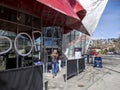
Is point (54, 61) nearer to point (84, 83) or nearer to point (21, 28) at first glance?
point (84, 83)

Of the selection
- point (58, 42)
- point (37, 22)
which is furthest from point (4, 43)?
point (58, 42)

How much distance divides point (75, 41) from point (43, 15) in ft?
50.0

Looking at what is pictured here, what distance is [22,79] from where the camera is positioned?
6.99 m

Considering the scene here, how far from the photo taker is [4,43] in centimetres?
1230

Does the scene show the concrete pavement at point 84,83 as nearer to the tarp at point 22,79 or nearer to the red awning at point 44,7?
the red awning at point 44,7

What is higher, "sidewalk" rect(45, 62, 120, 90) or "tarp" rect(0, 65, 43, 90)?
"tarp" rect(0, 65, 43, 90)

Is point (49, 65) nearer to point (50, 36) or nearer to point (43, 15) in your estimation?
point (50, 36)

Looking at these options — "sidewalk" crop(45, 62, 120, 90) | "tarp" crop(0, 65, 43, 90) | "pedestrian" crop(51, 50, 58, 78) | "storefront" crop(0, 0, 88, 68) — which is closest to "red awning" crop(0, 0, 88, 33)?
"storefront" crop(0, 0, 88, 68)

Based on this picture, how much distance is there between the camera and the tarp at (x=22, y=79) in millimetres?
6156

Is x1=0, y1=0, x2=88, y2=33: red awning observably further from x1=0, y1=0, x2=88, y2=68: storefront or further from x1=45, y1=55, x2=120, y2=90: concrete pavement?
x1=45, y1=55, x2=120, y2=90: concrete pavement

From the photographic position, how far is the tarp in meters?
6.16

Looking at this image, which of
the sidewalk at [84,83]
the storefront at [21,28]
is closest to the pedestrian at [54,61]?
the sidewalk at [84,83]

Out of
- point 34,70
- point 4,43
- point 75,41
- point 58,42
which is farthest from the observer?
point 75,41

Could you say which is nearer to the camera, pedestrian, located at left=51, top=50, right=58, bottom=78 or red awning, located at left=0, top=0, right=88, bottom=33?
red awning, located at left=0, top=0, right=88, bottom=33
